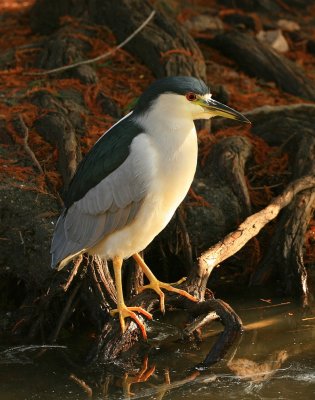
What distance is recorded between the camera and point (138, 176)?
16.5 feet

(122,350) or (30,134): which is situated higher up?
(30,134)

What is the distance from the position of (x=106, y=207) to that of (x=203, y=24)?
4.80 m

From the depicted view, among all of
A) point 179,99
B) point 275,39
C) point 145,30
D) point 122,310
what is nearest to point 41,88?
point 145,30

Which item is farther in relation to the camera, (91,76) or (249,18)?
(249,18)

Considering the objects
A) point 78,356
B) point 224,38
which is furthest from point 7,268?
point 224,38

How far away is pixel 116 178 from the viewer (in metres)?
5.12

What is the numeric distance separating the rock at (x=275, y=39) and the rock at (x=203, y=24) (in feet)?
1.49

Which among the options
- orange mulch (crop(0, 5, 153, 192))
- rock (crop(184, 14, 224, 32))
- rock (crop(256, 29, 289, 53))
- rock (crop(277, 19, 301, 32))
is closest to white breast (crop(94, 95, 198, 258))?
orange mulch (crop(0, 5, 153, 192))

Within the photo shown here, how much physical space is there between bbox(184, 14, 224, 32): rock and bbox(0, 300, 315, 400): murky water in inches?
172

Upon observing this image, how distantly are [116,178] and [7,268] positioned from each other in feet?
5.01

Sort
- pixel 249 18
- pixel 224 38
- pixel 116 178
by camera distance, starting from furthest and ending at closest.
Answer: pixel 249 18 < pixel 224 38 < pixel 116 178

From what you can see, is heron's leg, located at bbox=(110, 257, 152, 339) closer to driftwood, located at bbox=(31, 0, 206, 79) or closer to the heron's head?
the heron's head

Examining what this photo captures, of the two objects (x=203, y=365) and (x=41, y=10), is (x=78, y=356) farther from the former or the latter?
(x=41, y=10)

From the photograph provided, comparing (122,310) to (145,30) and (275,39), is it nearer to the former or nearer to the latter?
(145,30)
